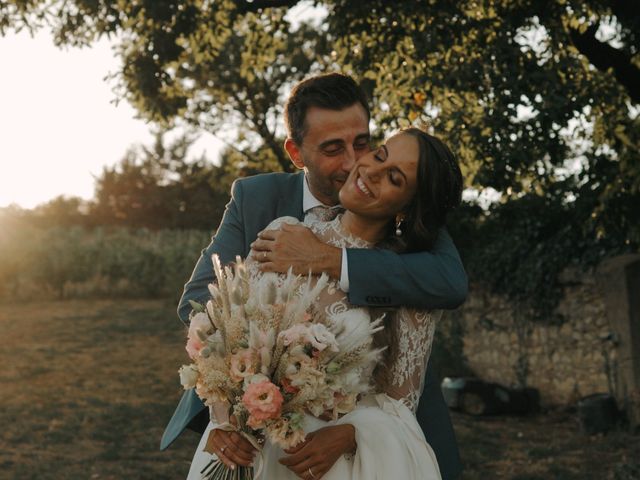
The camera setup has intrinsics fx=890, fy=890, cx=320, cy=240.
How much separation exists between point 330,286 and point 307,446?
0.55m

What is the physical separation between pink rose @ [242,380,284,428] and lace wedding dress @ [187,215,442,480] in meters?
0.32

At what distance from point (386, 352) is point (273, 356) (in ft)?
1.64

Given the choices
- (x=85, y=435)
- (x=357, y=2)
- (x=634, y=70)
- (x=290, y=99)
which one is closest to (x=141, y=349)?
(x=85, y=435)

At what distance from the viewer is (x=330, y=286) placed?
3045 millimetres

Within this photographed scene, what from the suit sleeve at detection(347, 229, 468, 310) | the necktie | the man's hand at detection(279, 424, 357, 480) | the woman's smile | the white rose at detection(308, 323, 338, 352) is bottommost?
the man's hand at detection(279, 424, 357, 480)

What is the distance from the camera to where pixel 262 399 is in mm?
2574

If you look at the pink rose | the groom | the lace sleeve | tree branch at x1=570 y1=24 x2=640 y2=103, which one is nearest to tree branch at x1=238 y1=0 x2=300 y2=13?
tree branch at x1=570 y1=24 x2=640 y2=103

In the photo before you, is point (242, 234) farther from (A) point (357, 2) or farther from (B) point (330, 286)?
(A) point (357, 2)

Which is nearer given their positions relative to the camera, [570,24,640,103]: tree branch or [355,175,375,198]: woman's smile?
[355,175,375,198]: woman's smile

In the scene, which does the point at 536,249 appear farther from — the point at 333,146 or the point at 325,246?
the point at 325,246

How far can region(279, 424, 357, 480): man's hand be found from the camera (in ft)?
9.20

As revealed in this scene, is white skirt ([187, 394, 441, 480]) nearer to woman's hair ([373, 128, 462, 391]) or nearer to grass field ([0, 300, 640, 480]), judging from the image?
woman's hair ([373, 128, 462, 391])

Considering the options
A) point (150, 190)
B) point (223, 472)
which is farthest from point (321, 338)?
point (150, 190)

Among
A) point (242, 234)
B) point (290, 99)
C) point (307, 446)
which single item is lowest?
point (307, 446)
